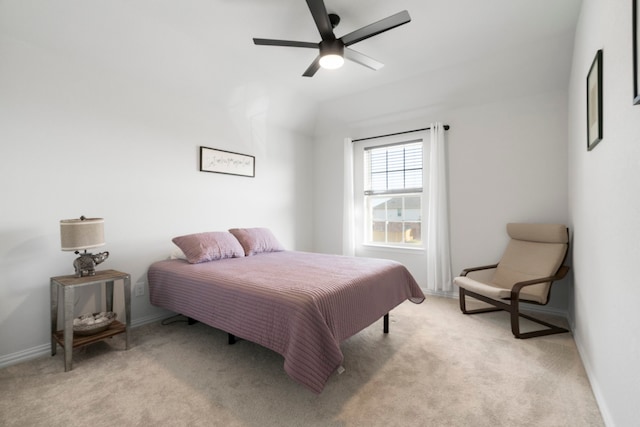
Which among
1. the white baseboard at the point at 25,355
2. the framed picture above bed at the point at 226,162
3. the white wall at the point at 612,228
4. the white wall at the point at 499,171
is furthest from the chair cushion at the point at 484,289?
the white baseboard at the point at 25,355

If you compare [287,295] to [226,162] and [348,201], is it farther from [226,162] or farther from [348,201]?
[348,201]

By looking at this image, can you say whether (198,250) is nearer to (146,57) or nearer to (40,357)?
(40,357)

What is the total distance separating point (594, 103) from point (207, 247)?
10.8ft

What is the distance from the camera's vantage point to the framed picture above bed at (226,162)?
3520 millimetres

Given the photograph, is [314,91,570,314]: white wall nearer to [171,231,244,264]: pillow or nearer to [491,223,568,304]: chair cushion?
[491,223,568,304]: chair cushion

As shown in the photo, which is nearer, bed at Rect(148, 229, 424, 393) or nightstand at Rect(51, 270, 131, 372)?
bed at Rect(148, 229, 424, 393)

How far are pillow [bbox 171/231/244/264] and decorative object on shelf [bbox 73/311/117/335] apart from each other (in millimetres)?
772

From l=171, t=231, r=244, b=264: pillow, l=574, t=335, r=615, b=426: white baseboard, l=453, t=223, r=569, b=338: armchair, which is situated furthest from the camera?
l=171, t=231, r=244, b=264: pillow

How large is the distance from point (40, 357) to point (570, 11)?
205 inches

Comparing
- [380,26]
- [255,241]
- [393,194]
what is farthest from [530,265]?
[255,241]

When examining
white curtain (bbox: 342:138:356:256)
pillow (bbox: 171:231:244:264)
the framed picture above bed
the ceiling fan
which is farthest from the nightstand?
white curtain (bbox: 342:138:356:256)

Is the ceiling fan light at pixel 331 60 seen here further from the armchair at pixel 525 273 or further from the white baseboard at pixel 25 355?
A: the white baseboard at pixel 25 355

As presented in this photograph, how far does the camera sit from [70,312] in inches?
82.7

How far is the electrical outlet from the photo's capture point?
9.61ft
